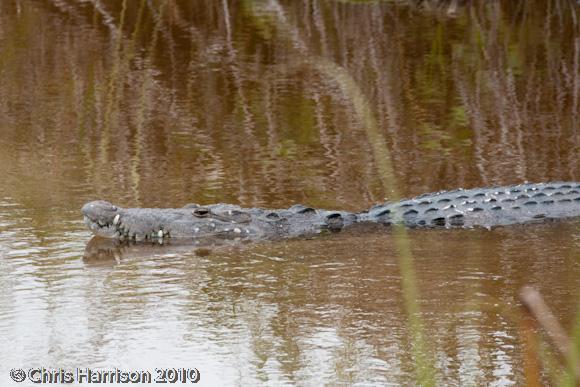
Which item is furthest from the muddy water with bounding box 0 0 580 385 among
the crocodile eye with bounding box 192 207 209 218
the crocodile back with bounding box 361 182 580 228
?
the crocodile eye with bounding box 192 207 209 218

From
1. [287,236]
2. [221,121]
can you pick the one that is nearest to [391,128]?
[221,121]

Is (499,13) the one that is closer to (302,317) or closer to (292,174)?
(292,174)

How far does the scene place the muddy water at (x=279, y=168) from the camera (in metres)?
4.71

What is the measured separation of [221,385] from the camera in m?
4.26

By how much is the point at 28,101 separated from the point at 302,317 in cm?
516

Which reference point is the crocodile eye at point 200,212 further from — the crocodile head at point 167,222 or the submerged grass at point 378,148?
the submerged grass at point 378,148

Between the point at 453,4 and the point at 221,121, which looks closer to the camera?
the point at 221,121

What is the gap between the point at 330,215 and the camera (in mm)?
6730

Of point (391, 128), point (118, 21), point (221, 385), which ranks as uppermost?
point (118, 21)

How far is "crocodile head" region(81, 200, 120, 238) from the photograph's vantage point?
6.27 m

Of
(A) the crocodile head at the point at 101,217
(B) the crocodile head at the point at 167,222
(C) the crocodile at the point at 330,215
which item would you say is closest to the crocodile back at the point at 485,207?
(C) the crocodile at the point at 330,215

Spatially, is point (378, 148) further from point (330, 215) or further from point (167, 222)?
point (167, 222)

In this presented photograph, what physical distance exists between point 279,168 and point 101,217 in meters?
1.92

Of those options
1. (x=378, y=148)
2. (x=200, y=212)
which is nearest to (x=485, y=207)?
(x=378, y=148)
